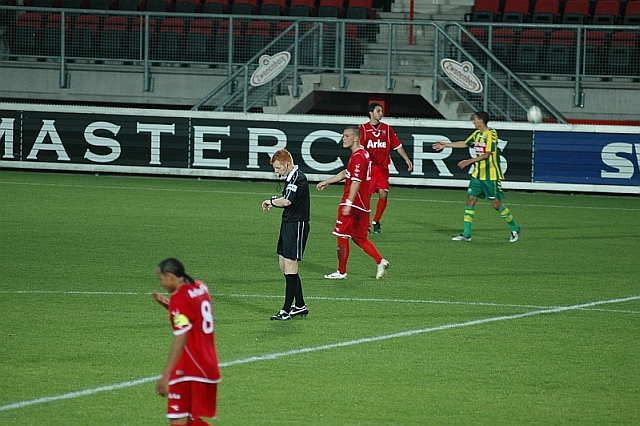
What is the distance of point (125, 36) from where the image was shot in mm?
23688

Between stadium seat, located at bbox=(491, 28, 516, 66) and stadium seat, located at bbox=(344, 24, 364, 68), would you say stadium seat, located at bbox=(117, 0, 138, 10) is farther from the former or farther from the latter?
stadium seat, located at bbox=(491, 28, 516, 66)

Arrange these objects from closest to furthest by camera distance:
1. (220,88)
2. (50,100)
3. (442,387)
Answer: (442,387)
(220,88)
(50,100)

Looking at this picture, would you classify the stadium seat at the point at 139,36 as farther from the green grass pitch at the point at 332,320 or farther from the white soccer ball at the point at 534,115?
the white soccer ball at the point at 534,115

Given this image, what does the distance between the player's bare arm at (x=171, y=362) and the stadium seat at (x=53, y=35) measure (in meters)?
19.4

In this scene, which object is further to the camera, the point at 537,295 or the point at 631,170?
the point at 631,170

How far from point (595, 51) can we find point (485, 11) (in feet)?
14.6

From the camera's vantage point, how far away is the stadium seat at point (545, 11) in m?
25.4

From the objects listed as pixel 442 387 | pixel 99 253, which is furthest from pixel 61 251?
pixel 442 387

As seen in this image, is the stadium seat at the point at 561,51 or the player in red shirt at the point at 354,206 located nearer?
the player in red shirt at the point at 354,206

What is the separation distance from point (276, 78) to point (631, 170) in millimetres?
8425

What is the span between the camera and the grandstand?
2222 centimetres

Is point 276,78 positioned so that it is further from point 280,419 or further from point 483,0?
point 280,419

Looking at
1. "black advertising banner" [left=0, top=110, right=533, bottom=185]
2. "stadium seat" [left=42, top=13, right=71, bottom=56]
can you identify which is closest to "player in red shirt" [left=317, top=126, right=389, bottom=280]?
"black advertising banner" [left=0, top=110, right=533, bottom=185]

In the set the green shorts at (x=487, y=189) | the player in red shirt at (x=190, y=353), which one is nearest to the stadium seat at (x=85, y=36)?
the green shorts at (x=487, y=189)
